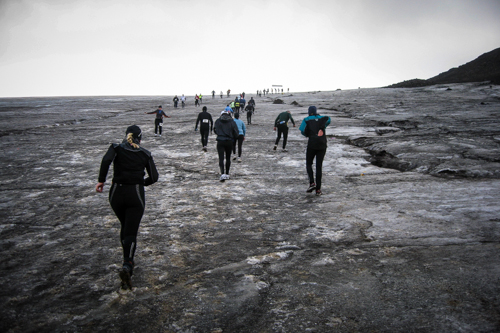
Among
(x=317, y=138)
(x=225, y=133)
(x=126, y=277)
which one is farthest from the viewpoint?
(x=225, y=133)

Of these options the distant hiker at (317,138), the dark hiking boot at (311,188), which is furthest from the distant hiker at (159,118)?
the dark hiking boot at (311,188)

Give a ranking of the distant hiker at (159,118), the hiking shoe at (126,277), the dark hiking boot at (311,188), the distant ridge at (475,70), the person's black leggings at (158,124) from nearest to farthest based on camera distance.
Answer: the hiking shoe at (126,277) < the dark hiking boot at (311,188) < the distant hiker at (159,118) < the person's black leggings at (158,124) < the distant ridge at (475,70)

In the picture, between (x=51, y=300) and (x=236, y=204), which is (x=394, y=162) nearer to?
(x=236, y=204)

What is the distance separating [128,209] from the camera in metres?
3.65

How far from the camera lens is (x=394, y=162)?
9.39 m

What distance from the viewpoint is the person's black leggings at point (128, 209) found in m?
3.58

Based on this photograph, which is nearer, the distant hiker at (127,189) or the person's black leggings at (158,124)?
the distant hiker at (127,189)

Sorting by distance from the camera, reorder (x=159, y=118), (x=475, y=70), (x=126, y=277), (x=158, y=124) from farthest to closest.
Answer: (x=475, y=70), (x=158, y=124), (x=159, y=118), (x=126, y=277)

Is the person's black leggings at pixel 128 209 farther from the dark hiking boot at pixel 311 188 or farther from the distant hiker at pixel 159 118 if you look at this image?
the distant hiker at pixel 159 118

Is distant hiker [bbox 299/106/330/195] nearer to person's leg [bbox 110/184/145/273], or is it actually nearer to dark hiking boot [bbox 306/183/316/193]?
dark hiking boot [bbox 306/183/316/193]

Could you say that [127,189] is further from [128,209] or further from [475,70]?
[475,70]

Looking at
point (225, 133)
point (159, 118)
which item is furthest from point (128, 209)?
point (159, 118)

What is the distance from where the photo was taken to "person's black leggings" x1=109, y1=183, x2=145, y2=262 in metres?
3.58

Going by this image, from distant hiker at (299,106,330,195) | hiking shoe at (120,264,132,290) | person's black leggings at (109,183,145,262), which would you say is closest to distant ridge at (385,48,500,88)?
distant hiker at (299,106,330,195)
